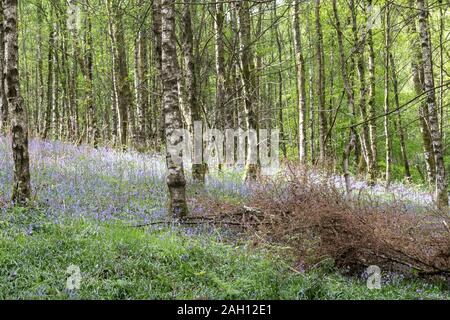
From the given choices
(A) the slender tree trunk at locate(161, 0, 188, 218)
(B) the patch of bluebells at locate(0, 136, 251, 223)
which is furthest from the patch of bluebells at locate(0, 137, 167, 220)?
(A) the slender tree trunk at locate(161, 0, 188, 218)

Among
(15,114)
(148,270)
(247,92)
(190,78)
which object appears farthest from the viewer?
(247,92)

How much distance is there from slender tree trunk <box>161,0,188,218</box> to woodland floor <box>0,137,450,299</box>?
1.45 ft

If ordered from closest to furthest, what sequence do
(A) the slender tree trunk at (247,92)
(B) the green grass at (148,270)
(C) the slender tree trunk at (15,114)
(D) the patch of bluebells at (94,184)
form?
1. (B) the green grass at (148,270)
2. (C) the slender tree trunk at (15,114)
3. (D) the patch of bluebells at (94,184)
4. (A) the slender tree trunk at (247,92)

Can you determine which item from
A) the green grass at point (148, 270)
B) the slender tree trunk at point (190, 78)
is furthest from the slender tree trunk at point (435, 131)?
the green grass at point (148, 270)

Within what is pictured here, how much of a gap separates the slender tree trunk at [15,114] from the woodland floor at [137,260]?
1.03 feet

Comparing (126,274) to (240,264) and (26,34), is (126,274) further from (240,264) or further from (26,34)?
(26,34)

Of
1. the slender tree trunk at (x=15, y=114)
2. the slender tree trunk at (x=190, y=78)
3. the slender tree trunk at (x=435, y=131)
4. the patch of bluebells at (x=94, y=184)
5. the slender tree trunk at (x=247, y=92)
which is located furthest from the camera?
the slender tree trunk at (x=247, y=92)

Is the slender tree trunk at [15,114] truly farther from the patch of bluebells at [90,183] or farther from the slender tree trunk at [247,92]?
the slender tree trunk at [247,92]

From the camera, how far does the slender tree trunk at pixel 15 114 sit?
7.80 meters

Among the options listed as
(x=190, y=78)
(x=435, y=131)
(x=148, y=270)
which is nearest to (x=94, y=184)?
(x=190, y=78)

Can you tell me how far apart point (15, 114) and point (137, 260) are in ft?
12.8

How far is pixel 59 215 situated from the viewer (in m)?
7.43

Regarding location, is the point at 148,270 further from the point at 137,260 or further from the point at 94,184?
the point at 94,184

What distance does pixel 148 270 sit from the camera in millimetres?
5629
